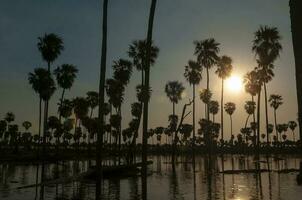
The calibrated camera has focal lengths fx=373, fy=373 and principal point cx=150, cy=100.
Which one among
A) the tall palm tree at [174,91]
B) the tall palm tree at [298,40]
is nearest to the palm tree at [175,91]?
the tall palm tree at [174,91]

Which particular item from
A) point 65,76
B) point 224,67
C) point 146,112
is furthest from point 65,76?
point 146,112

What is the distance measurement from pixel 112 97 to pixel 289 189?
50.5m

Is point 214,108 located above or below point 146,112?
above

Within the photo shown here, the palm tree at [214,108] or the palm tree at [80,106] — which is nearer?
the palm tree at [80,106]

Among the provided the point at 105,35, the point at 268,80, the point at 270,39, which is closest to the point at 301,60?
the point at 105,35

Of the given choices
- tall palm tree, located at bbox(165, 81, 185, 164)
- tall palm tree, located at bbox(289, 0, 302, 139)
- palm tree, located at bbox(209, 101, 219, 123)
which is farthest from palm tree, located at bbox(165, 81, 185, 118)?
tall palm tree, located at bbox(289, 0, 302, 139)

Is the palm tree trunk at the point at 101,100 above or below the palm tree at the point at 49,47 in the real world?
below

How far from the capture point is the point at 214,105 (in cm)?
13250

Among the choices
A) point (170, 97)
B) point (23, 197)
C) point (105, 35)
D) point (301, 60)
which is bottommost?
point (23, 197)

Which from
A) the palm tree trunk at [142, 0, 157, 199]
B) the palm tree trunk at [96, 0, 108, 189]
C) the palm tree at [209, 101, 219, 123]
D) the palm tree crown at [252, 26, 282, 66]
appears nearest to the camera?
the palm tree trunk at [142, 0, 157, 199]

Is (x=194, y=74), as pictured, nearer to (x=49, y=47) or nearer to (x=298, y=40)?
(x=49, y=47)

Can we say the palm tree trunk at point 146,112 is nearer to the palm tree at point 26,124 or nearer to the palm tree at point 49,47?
the palm tree at point 49,47

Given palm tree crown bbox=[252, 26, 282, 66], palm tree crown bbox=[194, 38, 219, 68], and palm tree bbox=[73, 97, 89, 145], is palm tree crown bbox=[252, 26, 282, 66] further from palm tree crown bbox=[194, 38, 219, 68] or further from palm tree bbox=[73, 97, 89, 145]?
palm tree bbox=[73, 97, 89, 145]

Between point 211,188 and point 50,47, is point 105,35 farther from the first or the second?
point 50,47
